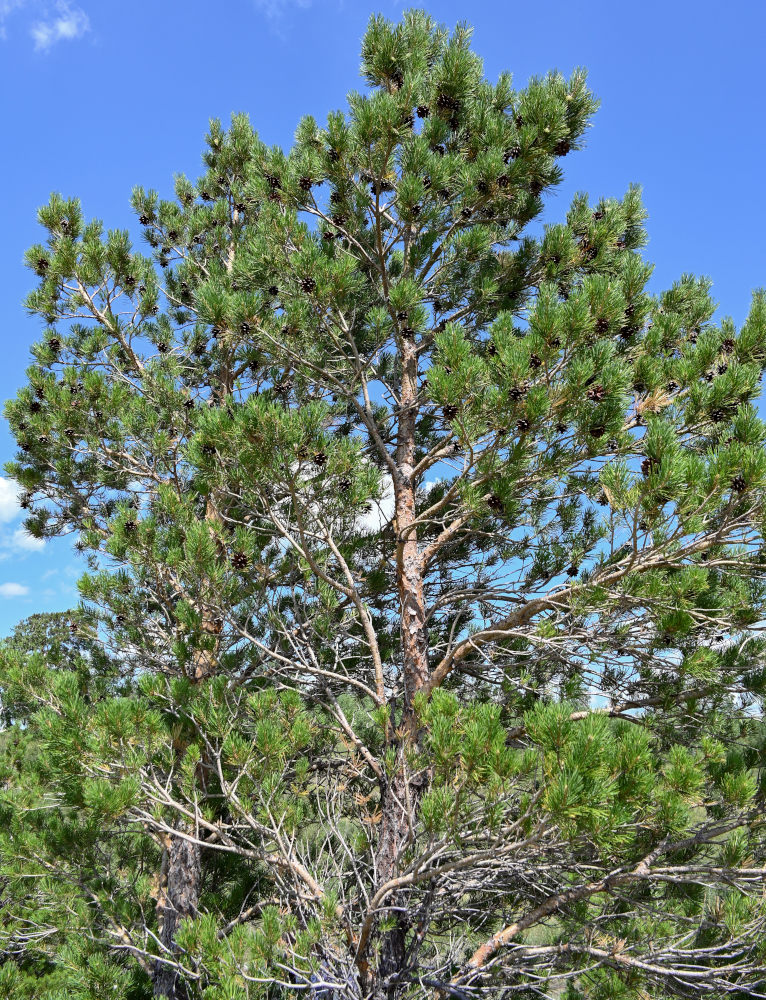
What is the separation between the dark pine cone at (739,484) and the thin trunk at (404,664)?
1834 millimetres

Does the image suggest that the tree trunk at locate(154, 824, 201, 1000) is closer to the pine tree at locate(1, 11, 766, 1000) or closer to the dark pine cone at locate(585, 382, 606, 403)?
the pine tree at locate(1, 11, 766, 1000)

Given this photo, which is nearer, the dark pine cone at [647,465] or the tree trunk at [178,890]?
the dark pine cone at [647,465]

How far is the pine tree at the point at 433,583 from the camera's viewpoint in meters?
3.08

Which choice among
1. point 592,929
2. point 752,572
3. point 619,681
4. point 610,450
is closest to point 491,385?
Answer: point 610,450

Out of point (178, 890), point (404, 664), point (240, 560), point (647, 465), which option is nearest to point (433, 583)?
point (404, 664)

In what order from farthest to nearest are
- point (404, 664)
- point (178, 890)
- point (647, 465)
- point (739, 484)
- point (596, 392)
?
point (178, 890) < point (404, 664) < point (596, 392) < point (647, 465) < point (739, 484)

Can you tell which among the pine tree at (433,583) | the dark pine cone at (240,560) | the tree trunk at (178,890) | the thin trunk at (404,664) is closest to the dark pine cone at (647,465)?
the pine tree at (433,583)

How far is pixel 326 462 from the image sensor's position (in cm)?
373

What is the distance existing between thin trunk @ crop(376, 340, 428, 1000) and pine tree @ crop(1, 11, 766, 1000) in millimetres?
28

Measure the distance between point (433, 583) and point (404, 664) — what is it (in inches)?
43.5

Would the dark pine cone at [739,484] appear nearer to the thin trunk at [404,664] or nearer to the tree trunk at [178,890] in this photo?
the thin trunk at [404,664]

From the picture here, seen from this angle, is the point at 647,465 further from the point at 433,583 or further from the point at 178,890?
the point at 178,890

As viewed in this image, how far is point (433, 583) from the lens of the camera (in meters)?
5.26

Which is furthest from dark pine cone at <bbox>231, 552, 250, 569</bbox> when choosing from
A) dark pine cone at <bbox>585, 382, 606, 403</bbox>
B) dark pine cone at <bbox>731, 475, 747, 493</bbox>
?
dark pine cone at <bbox>731, 475, 747, 493</bbox>
